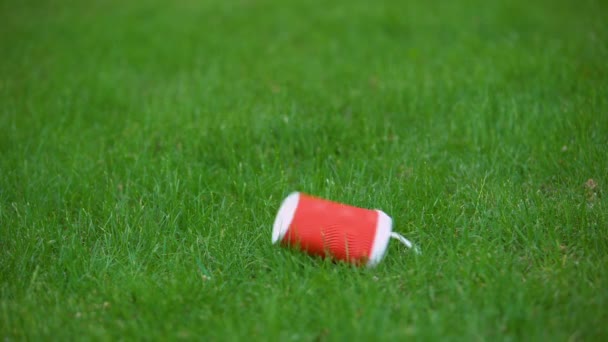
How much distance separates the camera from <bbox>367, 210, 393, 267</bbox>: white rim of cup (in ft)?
7.15

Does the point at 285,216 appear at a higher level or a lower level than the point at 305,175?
higher

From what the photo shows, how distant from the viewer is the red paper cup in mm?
2180

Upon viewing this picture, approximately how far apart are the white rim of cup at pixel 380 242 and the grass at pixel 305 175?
6 centimetres

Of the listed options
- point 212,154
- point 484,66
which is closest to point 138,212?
point 212,154

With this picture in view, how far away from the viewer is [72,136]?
136 inches

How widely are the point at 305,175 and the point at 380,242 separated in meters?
0.82

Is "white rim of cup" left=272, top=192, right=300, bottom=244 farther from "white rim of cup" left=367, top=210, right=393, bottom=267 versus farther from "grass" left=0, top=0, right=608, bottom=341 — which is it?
"white rim of cup" left=367, top=210, right=393, bottom=267

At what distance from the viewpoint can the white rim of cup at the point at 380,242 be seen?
85.8 inches

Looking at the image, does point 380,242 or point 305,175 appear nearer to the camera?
point 380,242

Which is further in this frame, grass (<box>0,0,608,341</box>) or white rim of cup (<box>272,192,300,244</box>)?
white rim of cup (<box>272,192,300,244</box>)

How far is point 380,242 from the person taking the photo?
2.19 meters

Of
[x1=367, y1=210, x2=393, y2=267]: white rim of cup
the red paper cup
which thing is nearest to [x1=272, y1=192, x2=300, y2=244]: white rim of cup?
the red paper cup

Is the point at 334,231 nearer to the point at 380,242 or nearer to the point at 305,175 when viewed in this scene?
the point at 380,242

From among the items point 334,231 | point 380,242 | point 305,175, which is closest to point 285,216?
point 334,231
